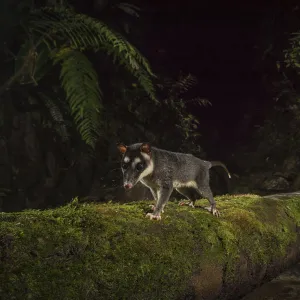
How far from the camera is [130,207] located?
3037mm

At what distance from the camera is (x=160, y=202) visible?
2975 mm

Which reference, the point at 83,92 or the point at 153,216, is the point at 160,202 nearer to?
the point at 153,216

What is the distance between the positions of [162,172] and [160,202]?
0.97 ft

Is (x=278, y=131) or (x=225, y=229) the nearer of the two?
(x=225, y=229)

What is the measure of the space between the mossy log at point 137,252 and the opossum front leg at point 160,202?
0.05 metres

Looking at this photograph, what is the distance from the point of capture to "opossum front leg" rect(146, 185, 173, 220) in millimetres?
2845

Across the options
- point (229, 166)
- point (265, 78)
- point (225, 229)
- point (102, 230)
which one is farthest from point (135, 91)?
point (102, 230)

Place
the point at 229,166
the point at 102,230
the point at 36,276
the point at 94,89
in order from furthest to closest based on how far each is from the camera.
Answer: the point at 229,166, the point at 94,89, the point at 102,230, the point at 36,276

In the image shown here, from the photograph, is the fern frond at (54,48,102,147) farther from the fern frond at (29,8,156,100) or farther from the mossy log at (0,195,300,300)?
the mossy log at (0,195,300,300)

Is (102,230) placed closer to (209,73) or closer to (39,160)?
(39,160)

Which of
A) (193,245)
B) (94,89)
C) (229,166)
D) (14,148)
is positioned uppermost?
(94,89)

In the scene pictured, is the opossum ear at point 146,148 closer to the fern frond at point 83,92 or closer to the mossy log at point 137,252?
the mossy log at point 137,252

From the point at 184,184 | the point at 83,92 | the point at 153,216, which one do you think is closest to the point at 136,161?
the point at 153,216

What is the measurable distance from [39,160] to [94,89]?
85.3 inches
